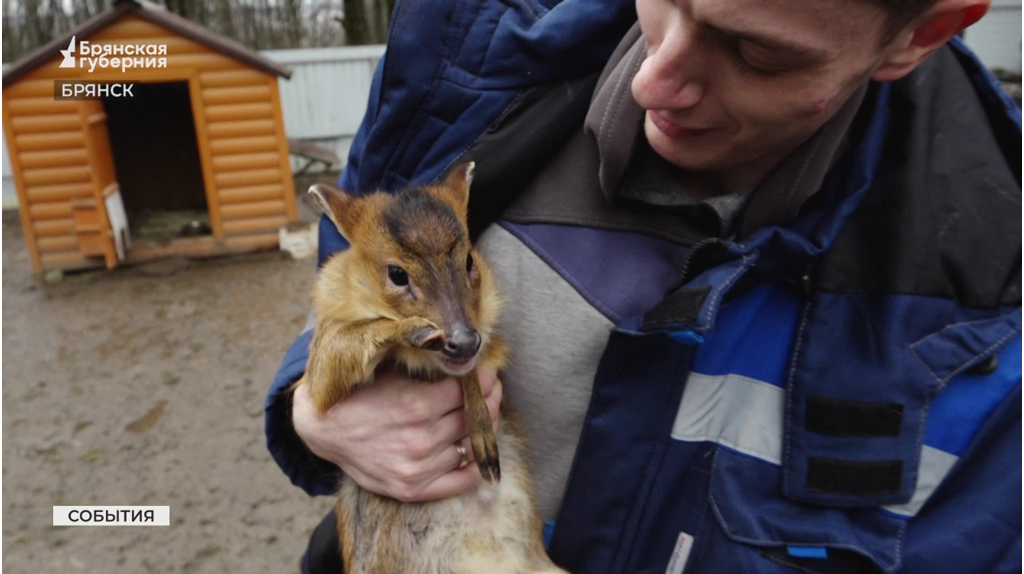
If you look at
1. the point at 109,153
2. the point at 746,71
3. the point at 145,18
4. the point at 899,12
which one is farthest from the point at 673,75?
the point at 109,153

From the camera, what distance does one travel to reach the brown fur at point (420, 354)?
5.25 feet

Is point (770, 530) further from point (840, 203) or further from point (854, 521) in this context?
point (840, 203)

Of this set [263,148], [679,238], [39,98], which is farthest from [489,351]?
[39,98]

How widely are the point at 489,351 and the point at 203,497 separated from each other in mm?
A: 2842

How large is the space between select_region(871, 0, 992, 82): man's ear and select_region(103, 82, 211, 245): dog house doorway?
7410 mm

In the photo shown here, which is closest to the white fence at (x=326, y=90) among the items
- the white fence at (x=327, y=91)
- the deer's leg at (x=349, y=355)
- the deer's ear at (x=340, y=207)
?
the white fence at (x=327, y=91)

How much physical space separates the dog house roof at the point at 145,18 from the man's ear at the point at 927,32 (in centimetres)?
614

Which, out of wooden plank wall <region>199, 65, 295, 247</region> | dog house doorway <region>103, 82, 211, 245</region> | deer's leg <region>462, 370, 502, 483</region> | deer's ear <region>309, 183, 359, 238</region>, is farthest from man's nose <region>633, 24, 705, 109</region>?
dog house doorway <region>103, 82, 211, 245</region>

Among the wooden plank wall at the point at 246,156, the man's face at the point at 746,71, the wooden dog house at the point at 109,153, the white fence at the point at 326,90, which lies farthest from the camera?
the white fence at the point at 326,90

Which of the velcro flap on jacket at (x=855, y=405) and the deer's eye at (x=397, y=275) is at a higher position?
the deer's eye at (x=397, y=275)

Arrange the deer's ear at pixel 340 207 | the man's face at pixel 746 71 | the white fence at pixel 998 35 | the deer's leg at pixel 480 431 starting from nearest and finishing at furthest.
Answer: the man's face at pixel 746 71
the deer's leg at pixel 480 431
the deer's ear at pixel 340 207
the white fence at pixel 998 35

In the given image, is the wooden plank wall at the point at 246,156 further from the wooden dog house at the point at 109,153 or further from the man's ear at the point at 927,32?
the man's ear at the point at 927,32

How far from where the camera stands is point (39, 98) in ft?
20.6
